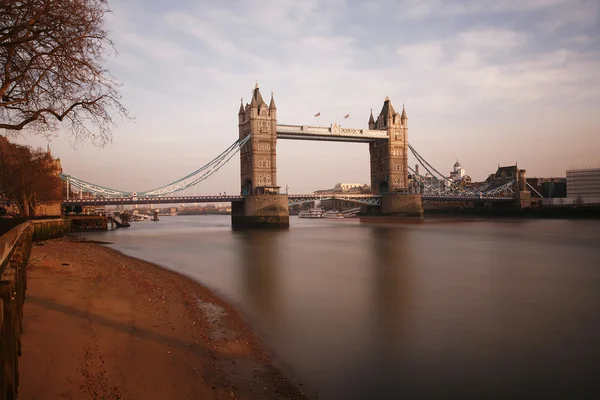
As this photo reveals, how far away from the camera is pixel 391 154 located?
67938mm

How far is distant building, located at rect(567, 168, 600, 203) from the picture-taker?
292ft

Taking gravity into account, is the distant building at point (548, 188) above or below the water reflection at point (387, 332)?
above

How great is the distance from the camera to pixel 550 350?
25.5 feet

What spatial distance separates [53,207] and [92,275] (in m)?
38.1

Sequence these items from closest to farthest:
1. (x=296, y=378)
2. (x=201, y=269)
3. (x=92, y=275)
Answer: (x=296, y=378)
(x=92, y=275)
(x=201, y=269)

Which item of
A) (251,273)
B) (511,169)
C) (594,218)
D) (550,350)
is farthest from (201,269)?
(511,169)

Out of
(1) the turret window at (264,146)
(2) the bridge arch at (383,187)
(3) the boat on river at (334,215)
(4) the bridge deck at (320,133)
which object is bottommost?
(3) the boat on river at (334,215)

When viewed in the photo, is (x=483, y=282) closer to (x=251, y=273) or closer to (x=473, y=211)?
(x=251, y=273)

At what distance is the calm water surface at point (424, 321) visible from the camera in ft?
21.5

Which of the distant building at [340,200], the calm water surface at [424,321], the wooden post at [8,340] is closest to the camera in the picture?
the wooden post at [8,340]

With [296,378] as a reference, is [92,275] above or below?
above

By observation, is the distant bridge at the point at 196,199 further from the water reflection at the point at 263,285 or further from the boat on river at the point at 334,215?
the water reflection at the point at 263,285

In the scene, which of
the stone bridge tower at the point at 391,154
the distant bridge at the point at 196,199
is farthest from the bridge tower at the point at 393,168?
the distant bridge at the point at 196,199

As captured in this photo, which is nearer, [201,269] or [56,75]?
[56,75]
